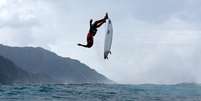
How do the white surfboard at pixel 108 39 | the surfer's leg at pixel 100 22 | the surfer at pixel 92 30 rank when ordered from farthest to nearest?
the white surfboard at pixel 108 39 < the surfer's leg at pixel 100 22 < the surfer at pixel 92 30

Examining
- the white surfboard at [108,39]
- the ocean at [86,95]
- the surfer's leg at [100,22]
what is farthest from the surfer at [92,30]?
the ocean at [86,95]

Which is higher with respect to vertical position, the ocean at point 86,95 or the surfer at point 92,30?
the surfer at point 92,30

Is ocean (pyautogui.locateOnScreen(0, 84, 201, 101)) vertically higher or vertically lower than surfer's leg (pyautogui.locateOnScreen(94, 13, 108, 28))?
lower

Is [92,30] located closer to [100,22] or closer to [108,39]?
[100,22]

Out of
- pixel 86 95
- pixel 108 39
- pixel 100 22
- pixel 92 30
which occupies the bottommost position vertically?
pixel 86 95

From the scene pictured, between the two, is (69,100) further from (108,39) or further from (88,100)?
(108,39)

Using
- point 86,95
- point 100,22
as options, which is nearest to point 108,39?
point 100,22

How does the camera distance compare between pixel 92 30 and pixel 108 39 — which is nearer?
pixel 92 30

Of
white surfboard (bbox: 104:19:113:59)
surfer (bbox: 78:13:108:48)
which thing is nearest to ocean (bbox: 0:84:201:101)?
white surfboard (bbox: 104:19:113:59)

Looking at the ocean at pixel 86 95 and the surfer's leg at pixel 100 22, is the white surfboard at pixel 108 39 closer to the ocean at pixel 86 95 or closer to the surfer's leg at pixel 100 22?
the surfer's leg at pixel 100 22

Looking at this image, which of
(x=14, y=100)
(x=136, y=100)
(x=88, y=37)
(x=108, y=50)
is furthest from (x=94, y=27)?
(x=136, y=100)

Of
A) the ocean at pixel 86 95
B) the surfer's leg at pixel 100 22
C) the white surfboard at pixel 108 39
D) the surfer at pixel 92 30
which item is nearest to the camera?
the surfer at pixel 92 30

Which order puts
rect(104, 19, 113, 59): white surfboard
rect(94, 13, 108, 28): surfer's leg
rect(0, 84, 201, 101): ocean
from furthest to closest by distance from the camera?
rect(0, 84, 201, 101): ocean
rect(104, 19, 113, 59): white surfboard
rect(94, 13, 108, 28): surfer's leg

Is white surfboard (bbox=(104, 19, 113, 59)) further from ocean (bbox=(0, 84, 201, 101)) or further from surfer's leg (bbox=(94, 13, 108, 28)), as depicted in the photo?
ocean (bbox=(0, 84, 201, 101))
